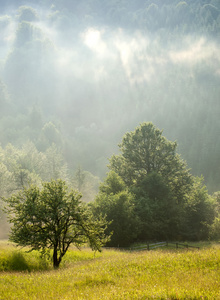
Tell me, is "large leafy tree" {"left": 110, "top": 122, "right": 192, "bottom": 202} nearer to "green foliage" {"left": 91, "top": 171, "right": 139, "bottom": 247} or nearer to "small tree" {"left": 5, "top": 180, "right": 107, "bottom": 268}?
"green foliage" {"left": 91, "top": 171, "right": 139, "bottom": 247}

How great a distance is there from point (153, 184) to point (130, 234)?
1159 cm


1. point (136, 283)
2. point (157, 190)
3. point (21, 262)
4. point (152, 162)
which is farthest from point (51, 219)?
point (152, 162)

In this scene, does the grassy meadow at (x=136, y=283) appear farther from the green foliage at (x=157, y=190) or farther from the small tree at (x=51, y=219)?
the green foliage at (x=157, y=190)

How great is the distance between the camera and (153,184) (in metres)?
42.7

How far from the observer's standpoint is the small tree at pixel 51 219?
17.2m

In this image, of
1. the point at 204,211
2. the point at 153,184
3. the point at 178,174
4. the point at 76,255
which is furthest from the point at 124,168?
the point at 76,255

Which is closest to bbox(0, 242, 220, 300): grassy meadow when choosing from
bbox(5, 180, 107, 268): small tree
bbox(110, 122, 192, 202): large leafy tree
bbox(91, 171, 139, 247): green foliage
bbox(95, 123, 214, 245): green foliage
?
bbox(5, 180, 107, 268): small tree

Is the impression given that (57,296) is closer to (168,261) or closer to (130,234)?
(168,261)

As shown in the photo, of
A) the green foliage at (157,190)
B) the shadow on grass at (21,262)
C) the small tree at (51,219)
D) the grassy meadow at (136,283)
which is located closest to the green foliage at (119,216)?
the green foliage at (157,190)

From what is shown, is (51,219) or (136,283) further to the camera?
(51,219)

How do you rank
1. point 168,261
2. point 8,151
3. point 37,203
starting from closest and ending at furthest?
1. point 168,261
2. point 37,203
3. point 8,151

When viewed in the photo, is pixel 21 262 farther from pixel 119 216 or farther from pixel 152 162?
pixel 152 162

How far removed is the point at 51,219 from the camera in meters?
17.9

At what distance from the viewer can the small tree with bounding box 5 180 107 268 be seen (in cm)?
1719
